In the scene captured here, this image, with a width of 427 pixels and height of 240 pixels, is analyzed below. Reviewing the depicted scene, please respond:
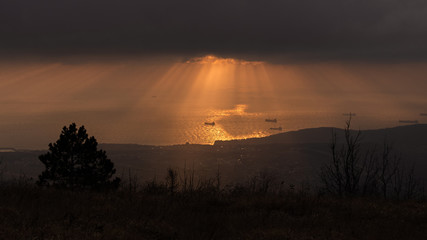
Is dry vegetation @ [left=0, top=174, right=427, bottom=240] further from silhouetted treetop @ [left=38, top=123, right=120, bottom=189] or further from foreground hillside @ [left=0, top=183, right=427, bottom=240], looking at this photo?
silhouetted treetop @ [left=38, top=123, right=120, bottom=189]

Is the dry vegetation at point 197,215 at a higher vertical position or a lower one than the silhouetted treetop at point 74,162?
lower

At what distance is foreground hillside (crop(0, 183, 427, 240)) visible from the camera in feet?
23.6

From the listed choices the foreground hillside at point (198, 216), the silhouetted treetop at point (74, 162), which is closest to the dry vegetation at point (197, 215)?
the foreground hillside at point (198, 216)

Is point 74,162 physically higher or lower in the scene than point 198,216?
higher

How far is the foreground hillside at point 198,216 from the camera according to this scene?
23.6 feet

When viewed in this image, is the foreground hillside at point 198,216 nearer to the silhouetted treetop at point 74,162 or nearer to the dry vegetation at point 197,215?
the dry vegetation at point 197,215

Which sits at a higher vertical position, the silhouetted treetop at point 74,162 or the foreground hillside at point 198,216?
the silhouetted treetop at point 74,162

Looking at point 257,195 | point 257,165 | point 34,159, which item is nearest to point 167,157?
point 257,165

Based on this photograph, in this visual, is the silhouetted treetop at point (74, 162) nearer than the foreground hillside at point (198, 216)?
No

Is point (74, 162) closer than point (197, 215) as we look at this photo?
No

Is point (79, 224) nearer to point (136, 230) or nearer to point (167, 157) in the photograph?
point (136, 230)

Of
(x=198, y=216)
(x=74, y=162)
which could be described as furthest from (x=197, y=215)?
(x=74, y=162)

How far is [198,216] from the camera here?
28.6ft

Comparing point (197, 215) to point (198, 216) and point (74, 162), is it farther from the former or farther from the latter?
point (74, 162)
